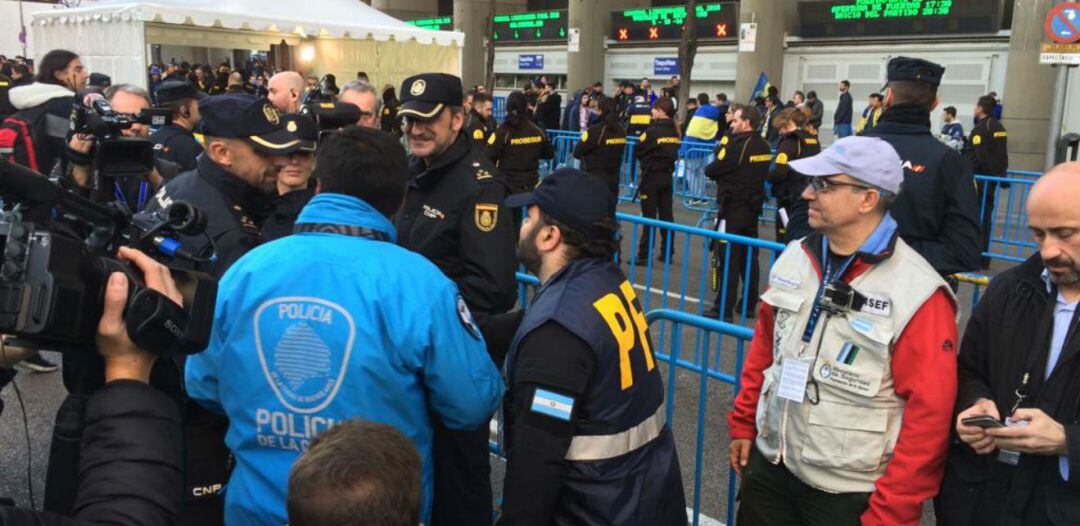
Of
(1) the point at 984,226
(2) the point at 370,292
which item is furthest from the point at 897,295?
(1) the point at 984,226

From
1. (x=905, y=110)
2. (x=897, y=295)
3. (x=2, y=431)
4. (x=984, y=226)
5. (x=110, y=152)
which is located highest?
(x=905, y=110)

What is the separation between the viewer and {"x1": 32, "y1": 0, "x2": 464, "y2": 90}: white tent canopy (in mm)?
13305

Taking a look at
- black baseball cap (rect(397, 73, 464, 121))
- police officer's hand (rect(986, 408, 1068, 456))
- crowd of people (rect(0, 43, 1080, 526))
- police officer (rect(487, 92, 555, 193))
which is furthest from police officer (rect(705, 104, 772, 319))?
police officer's hand (rect(986, 408, 1068, 456))

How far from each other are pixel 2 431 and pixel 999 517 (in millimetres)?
5160

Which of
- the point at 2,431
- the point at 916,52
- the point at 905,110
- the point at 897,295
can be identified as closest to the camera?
the point at 897,295

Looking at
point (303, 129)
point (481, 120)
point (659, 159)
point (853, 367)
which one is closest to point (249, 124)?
Answer: point (303, 129)

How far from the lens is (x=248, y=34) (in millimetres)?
16203

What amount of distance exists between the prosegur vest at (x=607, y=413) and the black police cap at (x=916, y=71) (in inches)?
81.1

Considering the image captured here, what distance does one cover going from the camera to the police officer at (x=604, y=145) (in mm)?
10820

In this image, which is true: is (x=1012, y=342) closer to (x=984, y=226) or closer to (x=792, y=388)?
(x=792, y=388)

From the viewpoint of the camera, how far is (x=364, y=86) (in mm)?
6352

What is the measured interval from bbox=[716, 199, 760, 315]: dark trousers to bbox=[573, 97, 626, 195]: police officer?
2.94 meters

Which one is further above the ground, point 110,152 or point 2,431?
point 110,152

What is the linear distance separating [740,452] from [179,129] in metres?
4.49
